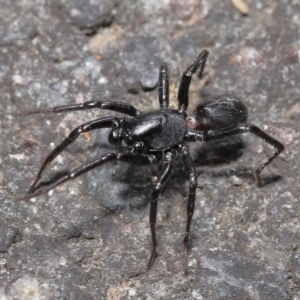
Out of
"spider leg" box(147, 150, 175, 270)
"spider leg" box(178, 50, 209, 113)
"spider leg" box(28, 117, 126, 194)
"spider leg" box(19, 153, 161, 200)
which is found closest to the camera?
"spider leg" box(19, 153, 161, 200)

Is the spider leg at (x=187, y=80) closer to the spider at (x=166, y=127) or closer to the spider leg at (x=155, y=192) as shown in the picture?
the spider at (x=166, y=127)

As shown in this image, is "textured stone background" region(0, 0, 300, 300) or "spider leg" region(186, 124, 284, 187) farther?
A: "spider leg" region(186, 124, 284, 187)

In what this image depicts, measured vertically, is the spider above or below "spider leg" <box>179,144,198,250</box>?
above

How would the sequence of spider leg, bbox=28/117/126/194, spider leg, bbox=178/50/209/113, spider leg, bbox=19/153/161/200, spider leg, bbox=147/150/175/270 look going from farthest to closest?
spider leg, bbox=178/50/209/113, spider leg, bbox=28/117/126/194, spider leg, bbox=147/150/175/270, spider leg, bbox=19/153/161/200

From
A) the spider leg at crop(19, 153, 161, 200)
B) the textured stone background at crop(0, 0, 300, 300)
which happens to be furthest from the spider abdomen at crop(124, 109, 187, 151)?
the textured stone background at crop(0, 0, 300, 300)

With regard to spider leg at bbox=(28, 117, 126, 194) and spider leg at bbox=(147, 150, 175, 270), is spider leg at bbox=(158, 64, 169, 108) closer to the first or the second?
spider leg at bbox=(28, 117, 126, 194)

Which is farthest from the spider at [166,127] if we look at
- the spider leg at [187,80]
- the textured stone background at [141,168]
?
the textured stone background at [141,168]

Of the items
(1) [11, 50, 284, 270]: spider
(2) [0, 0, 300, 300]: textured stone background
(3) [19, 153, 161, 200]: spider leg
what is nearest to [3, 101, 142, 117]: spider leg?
(1) [11, 50, 284, 270]: spider
